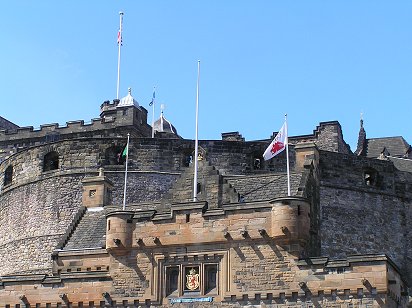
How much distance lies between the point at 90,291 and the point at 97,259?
338 centimetres

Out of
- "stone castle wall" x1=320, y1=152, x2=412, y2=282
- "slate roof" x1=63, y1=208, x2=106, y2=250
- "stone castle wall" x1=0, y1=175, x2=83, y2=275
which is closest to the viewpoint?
"slate roof" x1=63, y1=208, x2=106, y2=250

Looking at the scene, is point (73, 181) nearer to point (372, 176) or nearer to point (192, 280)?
point (372, 176)

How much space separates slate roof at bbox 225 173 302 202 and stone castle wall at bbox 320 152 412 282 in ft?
29.6

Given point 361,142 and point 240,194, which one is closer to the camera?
point 240,194

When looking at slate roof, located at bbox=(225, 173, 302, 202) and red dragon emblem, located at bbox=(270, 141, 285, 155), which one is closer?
slate roof, located at bbox=(225, 173, 302, 202)

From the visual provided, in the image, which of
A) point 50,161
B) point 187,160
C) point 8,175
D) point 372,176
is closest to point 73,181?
point 50,161

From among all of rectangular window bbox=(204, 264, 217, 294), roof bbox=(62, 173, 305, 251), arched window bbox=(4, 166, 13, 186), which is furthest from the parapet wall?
rectangular window bbox=(204, 264, 217, 294)

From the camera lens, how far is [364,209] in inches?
1647

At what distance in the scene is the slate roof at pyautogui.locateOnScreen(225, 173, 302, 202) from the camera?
29844 mm

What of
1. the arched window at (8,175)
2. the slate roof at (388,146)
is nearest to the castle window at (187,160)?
the arched window at (8,175)

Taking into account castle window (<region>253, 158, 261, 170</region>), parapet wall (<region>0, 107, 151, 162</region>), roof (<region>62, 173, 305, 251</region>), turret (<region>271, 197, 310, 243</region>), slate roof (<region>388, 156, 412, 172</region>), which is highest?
parapet wall (<region>0, 107, 151, 162</region>)

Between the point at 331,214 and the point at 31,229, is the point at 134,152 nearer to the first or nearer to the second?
the point at 31,229

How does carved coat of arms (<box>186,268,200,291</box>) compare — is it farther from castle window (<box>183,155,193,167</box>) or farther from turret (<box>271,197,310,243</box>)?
castle window (<box>183,155,193,167</box>)

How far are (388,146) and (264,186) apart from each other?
36.6 m
